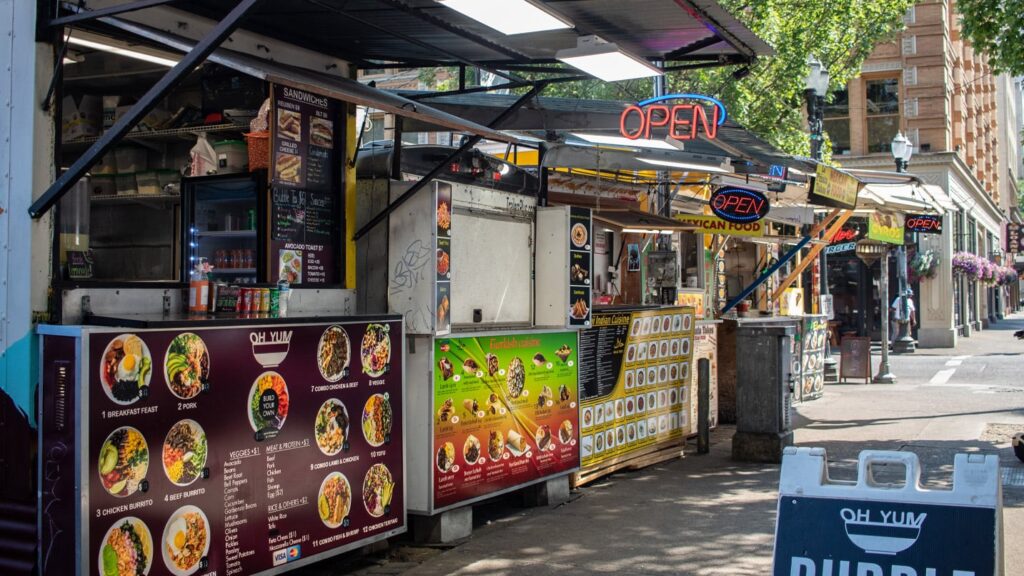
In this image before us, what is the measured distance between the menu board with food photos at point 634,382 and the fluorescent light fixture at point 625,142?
5.88 ft

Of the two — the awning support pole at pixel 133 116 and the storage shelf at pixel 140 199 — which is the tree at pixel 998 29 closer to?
the storage shelf at pixel 140 199

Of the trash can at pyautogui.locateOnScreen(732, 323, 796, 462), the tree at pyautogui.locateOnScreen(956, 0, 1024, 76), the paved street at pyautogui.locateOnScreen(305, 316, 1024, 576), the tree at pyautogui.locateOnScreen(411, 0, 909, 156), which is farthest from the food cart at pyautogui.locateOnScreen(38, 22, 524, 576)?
the tree at pyautogui.locateOnScreen(411, 0, 909, 156)

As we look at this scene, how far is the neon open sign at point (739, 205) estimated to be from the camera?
1271 cm

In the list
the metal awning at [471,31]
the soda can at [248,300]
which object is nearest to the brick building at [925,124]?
the metal awning at [471,31]

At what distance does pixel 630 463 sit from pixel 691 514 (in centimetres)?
197

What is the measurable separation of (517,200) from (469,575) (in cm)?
343

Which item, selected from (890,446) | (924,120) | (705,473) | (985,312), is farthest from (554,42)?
(985,312)

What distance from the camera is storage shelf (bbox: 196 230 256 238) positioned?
6705 millimetres

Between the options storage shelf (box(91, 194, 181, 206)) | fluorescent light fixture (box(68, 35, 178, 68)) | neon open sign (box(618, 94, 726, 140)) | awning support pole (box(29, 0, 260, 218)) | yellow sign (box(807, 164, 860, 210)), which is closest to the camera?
awning support pole (box(29, 0, 260, 218))

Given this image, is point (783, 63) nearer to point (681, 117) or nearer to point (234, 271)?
point (681, 117)

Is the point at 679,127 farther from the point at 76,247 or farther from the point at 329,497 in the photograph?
the point at 76,247

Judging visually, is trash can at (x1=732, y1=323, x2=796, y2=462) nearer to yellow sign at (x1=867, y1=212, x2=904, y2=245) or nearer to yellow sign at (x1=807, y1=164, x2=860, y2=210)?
yellow sign at (x1=807, y1=164, x2=860, y2=210)

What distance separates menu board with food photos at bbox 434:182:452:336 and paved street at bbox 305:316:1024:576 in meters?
1.68

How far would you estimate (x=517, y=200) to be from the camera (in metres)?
8.52
